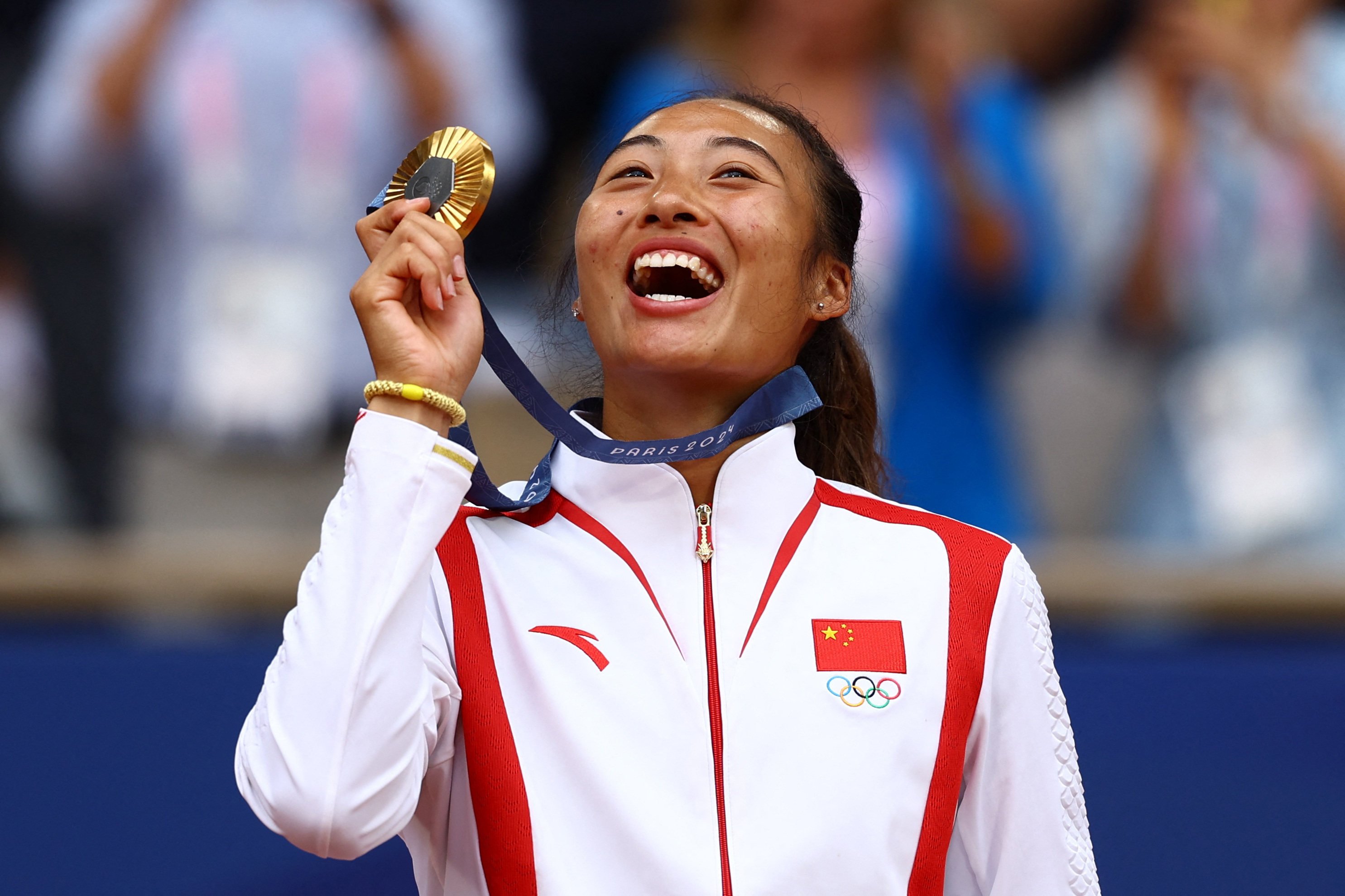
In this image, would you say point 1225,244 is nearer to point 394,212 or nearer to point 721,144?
point 721,144

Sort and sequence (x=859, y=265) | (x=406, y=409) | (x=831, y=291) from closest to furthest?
(x=406, y=409), (x=831, y=291), (x=859, y=265)

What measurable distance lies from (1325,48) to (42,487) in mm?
3179

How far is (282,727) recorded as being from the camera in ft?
4.78

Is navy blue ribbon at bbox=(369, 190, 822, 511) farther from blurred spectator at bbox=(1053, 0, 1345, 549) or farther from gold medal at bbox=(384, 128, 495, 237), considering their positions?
blurred spectator at bbox=(1053, 0, 1345, 549)

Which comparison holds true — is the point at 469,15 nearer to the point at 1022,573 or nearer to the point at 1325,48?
the point at 1325,48

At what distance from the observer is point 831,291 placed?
6.60 feet

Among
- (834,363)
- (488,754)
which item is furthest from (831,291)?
(488,754)

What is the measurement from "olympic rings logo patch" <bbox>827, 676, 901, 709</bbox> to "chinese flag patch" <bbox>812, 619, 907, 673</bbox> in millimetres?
11

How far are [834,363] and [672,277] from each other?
10.7 inches

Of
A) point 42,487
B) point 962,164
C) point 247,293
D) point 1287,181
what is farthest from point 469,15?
point 1287,181

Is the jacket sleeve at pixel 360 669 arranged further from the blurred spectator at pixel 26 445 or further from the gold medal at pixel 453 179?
the blurred spectator at pixel 26 445

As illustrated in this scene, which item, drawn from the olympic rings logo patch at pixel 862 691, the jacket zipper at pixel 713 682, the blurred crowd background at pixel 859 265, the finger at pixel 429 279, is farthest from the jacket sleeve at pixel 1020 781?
the blurred crowd background at pixel 859 265

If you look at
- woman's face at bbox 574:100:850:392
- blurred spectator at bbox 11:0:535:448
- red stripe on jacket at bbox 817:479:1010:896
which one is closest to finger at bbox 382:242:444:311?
woman's face at bbox 574:100:850:392

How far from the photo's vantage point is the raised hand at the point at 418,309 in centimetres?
157
